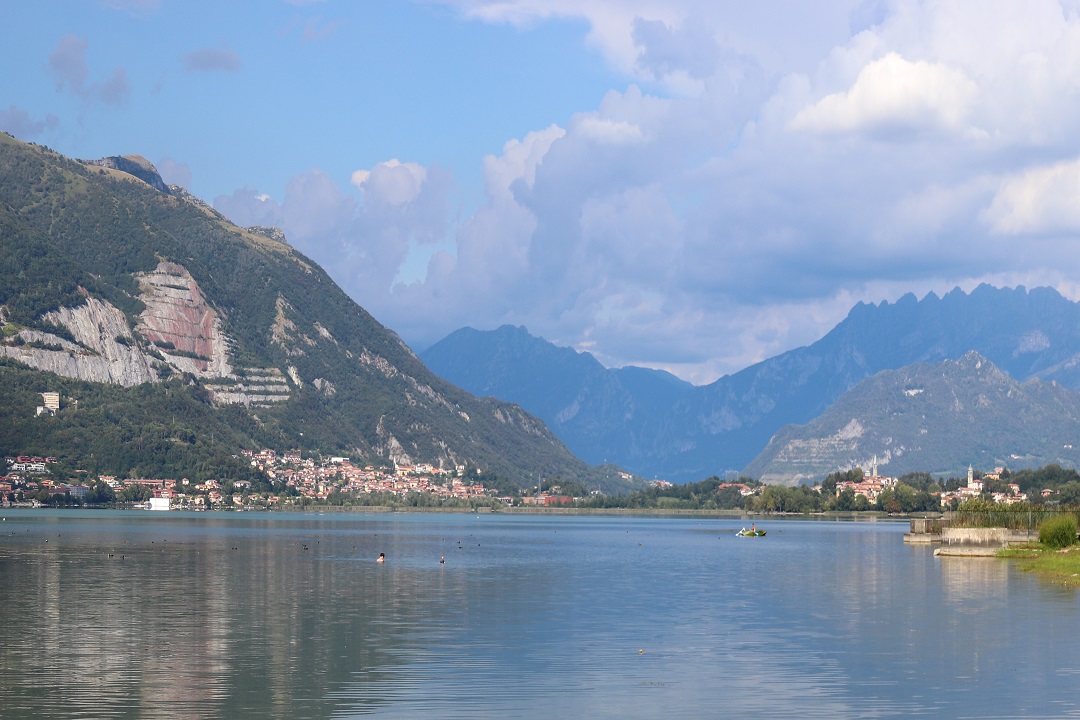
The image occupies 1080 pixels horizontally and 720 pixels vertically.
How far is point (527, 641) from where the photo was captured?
52688 millimetres

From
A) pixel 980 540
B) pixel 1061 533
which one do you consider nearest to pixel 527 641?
pixel 1061 533

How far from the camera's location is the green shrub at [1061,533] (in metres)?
101

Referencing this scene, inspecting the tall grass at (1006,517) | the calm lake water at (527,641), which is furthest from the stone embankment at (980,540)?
the calm lake water at (527,641)

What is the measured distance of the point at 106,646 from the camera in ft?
160

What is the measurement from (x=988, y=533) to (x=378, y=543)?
67.8 metres

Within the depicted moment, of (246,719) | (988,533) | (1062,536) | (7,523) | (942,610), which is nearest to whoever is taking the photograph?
(246,719)

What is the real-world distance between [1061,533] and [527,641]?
63.4m

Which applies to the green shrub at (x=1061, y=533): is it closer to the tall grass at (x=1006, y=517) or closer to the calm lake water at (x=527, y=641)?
the calm lake water at (x=527, y=641)

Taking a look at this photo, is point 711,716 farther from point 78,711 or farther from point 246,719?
point 78,711

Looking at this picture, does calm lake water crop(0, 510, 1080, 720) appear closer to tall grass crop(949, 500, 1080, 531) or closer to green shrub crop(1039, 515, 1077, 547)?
green shrub crop(1039, 515, 1077, 547)

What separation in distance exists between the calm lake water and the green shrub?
5638 millimetres

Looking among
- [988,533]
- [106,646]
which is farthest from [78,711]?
[988,533]

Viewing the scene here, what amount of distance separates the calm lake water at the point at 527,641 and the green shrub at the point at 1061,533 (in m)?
5.64

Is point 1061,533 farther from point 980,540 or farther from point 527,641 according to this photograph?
point 527,641
